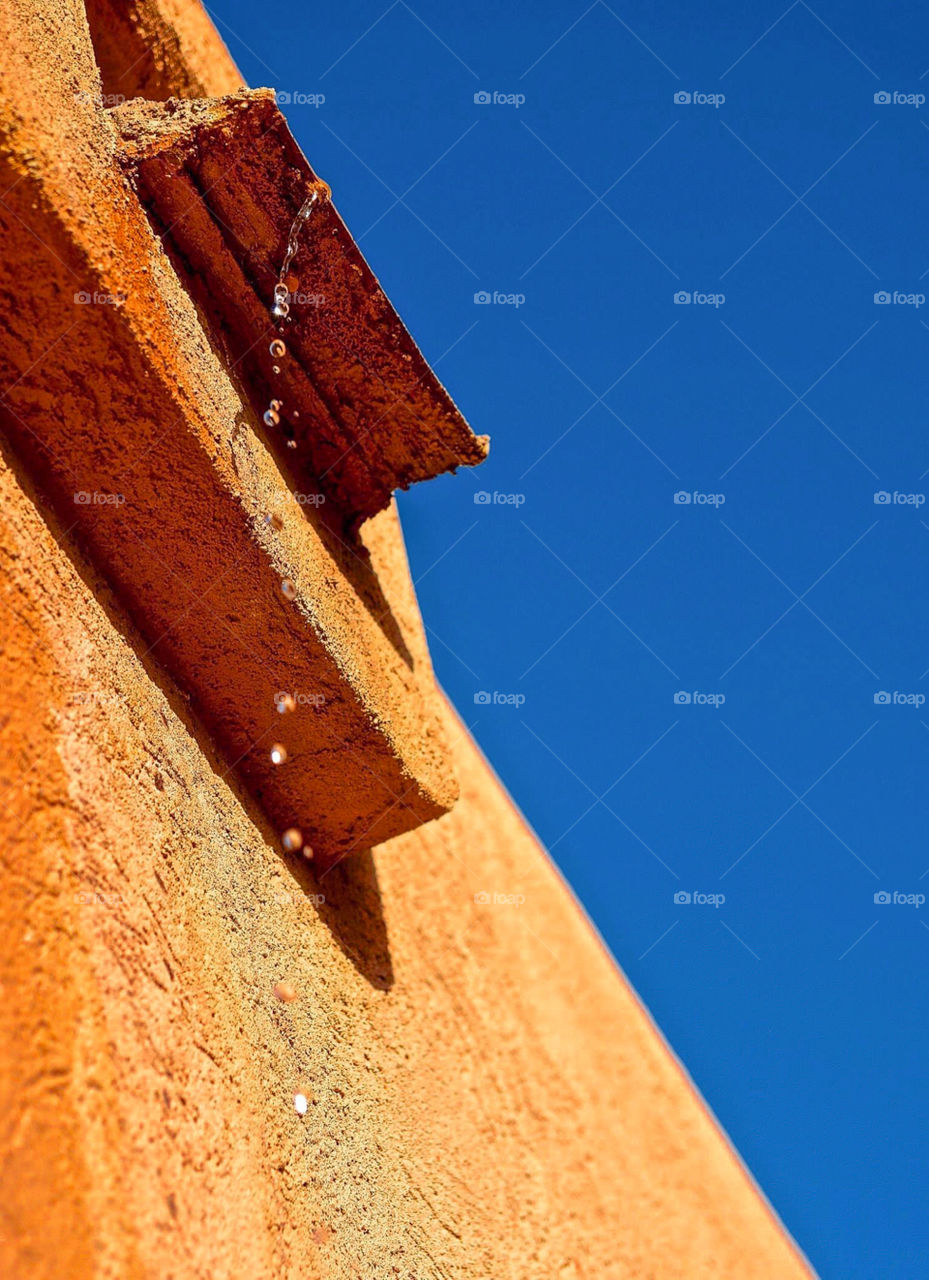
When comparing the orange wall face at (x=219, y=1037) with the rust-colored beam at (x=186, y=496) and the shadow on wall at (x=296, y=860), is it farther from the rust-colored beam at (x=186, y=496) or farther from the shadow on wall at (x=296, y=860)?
the rust-colored beam at (x=186, y=496)

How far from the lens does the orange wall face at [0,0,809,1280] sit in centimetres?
125

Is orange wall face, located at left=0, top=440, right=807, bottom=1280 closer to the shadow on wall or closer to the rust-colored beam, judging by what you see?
the shadow on wall

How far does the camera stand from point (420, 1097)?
261 centimetres

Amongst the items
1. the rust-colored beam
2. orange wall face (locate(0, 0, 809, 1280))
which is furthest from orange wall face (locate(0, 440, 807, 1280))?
the rust-colored beam

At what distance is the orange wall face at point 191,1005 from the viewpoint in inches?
49.3

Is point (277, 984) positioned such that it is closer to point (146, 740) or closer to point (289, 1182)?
point (289, 1182)

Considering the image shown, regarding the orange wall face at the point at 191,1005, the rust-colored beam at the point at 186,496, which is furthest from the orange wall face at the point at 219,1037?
the rust-colored beam at the point at 186,496

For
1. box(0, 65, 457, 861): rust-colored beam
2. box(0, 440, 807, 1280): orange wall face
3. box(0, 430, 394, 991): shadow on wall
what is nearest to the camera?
box(0, 440, 807, 1280): orange wall face

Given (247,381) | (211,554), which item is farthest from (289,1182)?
(247,381)

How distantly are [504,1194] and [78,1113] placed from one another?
2059 millimetres

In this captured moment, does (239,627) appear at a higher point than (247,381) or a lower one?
lower

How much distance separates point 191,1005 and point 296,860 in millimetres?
761

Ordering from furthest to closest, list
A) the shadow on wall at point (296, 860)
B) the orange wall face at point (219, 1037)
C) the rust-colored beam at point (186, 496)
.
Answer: the shadow on wall at point (296, 860) < the rust-colored beam at point (186, 496) < the orange wall face at point (219, 1037)

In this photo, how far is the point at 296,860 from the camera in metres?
2.35
